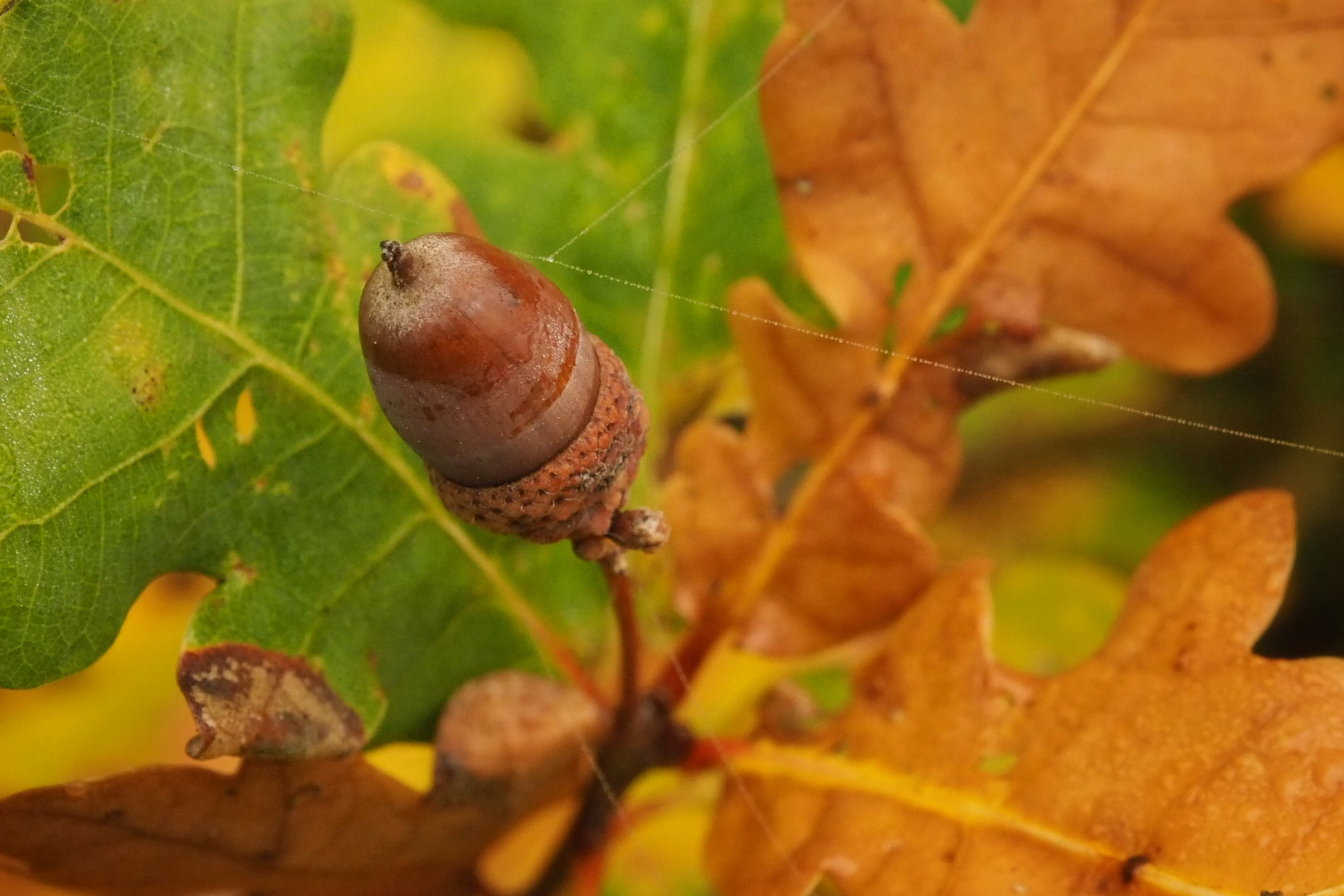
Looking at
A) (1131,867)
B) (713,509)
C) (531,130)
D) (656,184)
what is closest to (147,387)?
(713,509)

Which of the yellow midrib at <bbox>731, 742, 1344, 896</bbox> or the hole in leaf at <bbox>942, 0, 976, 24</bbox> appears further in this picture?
the hole in leaf at <bbox>942, 0, 976, 24</bbox>

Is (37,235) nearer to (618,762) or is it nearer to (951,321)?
(618,762)

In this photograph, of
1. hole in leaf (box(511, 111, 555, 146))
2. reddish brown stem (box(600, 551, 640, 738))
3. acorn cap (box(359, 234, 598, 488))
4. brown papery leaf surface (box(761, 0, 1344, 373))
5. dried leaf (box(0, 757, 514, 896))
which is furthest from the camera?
hole in leaf (box(511, 111, 555, 146))

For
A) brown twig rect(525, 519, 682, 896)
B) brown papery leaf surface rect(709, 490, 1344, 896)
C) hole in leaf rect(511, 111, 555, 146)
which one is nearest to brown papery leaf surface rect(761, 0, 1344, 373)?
brown papery leaf surface rect(709, 490, 1344, 896)

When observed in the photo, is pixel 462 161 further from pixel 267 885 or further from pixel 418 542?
pixel 267 885

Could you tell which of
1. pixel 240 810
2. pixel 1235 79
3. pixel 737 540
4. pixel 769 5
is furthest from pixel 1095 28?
pixel 240 810

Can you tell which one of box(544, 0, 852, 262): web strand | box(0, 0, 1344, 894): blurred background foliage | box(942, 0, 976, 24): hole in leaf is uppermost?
box(942, 0, 976, 24): hole in leaf

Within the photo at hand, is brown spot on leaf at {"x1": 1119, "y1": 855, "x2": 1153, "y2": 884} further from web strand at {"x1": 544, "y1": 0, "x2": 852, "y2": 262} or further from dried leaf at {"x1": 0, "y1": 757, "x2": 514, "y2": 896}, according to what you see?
web strand at {"x1": 544, "y1": 0, "x2": 852, "y2": 262}

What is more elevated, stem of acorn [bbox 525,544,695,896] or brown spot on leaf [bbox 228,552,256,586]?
brown spot on leaf [bbox 228,552,256,586]
